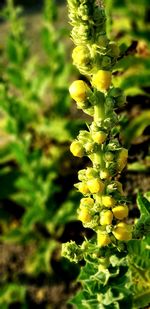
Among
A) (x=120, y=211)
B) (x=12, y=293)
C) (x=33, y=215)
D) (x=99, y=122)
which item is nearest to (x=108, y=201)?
(x=120, y=211)

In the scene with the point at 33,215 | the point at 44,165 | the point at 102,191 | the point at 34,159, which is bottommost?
the point at 102,191

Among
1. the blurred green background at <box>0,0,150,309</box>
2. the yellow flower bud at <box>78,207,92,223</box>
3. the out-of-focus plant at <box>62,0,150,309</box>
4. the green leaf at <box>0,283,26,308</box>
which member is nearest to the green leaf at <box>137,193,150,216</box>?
the out-of-focus plant at <box>62,0,150,309</box>

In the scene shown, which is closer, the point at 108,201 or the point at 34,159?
the point at 108,201

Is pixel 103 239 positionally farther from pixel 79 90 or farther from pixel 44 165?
pixel 44 165

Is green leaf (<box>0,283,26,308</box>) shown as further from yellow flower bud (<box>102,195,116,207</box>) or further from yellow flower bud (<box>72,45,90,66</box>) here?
yellow flower bud (<box>72,45,90,66</box>)

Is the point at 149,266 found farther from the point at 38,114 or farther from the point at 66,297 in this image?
the point at 38,114

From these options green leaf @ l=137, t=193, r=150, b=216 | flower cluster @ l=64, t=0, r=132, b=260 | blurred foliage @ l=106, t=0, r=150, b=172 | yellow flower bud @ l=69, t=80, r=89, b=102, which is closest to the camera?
flower cluster @ l=64, t=0, r=132, b=260
